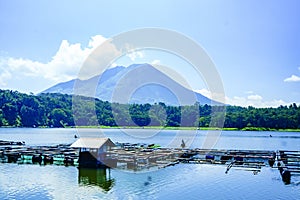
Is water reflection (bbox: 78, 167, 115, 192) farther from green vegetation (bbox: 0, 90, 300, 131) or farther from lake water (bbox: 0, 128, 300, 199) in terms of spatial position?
green vegetation (bbox: 0, 90, 300, 131)

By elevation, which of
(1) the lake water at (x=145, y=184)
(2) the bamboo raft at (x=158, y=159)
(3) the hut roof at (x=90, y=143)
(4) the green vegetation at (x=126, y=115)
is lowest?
(1) the lake water at (x=145, y=184)

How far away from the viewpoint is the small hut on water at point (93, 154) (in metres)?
26.9

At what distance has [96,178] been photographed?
77.6 feet

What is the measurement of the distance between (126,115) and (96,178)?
231 feet

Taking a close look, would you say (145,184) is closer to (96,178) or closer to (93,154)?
(96,178)

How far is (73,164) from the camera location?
96.8 feet

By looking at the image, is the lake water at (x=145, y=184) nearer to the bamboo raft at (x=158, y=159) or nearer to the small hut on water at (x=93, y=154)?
the small hut on water at (x=93, y=154)

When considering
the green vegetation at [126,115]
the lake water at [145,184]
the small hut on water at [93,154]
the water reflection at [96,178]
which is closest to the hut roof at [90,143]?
the small hut on water at [93,154]

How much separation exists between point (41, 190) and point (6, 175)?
6051 millimetres

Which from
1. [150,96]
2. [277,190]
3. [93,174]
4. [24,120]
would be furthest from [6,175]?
[150,96]

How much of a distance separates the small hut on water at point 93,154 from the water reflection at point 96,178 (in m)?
0.58

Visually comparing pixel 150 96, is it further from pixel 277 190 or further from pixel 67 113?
pixel 277 190

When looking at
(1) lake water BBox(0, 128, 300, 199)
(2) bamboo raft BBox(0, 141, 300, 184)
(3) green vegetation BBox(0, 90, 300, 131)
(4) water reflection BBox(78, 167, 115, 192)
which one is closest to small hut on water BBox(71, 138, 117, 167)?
(2) bamboo raft BBox(0, 141, 300, 184)

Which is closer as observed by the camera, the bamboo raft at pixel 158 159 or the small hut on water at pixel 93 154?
the small hut on water at pixel 93 154
